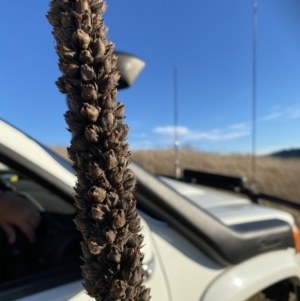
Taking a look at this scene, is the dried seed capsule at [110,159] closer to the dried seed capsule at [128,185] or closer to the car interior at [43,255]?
the dried seed capsule at [128,185]

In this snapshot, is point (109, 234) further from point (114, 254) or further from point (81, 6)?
point (81, 6)

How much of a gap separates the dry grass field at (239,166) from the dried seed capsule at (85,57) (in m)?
Answer: 9.54

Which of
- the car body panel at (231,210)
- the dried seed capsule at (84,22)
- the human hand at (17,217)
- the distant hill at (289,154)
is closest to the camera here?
the dried seed capsule at (84,22)

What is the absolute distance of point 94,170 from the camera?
13.3 inches

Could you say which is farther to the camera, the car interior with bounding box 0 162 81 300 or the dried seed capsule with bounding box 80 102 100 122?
the car interior with bounding box 0 162 81 300

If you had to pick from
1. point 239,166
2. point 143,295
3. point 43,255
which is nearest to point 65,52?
point 143,295

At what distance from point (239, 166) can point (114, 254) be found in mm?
11895

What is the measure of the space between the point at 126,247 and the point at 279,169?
38.4 ft

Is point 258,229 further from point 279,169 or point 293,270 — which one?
point 279,169

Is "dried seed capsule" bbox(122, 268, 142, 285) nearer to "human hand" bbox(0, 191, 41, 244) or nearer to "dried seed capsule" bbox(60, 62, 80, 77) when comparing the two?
"dried seed capsule" bbox(60, 62, 80, 77)

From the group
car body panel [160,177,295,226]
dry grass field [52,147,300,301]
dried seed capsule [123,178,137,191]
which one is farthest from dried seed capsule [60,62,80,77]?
dry grass field [52,147,300,301]

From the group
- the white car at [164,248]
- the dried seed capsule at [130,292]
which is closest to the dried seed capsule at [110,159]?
the dried seed capsule at [130,292]

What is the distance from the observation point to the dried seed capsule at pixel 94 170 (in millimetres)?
337

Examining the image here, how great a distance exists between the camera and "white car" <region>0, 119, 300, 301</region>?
142 cm
